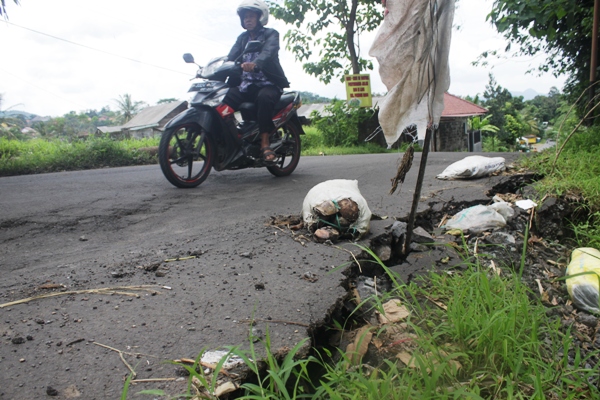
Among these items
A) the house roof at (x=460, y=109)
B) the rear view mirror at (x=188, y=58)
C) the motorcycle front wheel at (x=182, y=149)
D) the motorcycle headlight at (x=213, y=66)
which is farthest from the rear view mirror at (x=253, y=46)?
the house roof at (x=460, y=109)

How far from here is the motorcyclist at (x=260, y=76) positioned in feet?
16.1

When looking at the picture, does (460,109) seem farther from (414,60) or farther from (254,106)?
(414,60)

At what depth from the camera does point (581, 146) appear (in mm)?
6000

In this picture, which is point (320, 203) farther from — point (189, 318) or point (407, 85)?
point (189, 318)

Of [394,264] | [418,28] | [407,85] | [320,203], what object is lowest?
[394,264]

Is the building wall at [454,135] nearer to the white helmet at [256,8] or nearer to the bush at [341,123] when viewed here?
the bush at [341,123]

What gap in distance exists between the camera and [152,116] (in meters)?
41.5

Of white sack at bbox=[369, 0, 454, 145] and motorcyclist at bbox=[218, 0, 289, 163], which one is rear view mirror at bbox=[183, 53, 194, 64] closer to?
motorcyclist at bbox=[218, 0, 289, 163]

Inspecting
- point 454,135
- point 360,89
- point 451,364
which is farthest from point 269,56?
point 454,135

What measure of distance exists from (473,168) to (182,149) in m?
3.22

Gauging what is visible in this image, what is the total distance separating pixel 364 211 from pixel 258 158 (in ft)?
8.21

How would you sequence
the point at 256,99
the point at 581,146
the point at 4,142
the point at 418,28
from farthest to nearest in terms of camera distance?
the point at 4,142 → the point at 581,146 → the point at 256,99 → the point at 418,28

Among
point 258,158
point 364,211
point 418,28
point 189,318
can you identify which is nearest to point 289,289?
point 189,318

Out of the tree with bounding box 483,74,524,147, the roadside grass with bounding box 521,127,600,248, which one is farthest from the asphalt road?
the tree with bounding box 483,74,524,147
